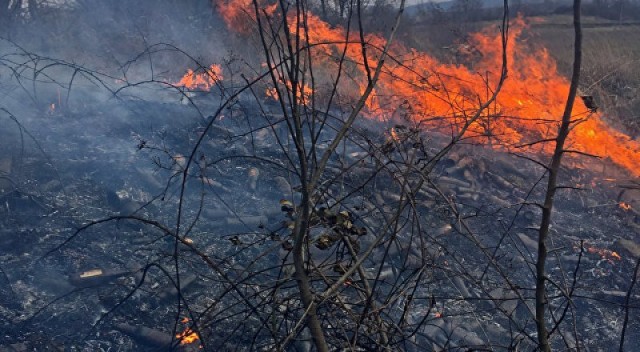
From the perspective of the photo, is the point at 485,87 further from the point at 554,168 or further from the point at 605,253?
the point at 554,168

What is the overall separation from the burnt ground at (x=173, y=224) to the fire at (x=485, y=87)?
921 millimetres

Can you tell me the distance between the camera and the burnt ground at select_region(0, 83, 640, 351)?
540cm

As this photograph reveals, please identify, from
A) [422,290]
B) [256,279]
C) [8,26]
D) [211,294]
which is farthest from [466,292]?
[8,26]

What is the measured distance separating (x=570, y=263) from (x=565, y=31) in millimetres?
18169

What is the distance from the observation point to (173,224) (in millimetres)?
7719

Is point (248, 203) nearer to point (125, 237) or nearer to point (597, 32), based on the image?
point (125, 237)

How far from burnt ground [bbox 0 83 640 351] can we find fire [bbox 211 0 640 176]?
921 mm

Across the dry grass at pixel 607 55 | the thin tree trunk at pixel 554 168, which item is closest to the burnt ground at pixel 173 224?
the thin tree trunk at pixel 554 168

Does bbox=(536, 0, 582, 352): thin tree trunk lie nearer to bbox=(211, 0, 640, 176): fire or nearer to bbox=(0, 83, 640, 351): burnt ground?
bbox=(0, 83, 640, 351): burnt ground

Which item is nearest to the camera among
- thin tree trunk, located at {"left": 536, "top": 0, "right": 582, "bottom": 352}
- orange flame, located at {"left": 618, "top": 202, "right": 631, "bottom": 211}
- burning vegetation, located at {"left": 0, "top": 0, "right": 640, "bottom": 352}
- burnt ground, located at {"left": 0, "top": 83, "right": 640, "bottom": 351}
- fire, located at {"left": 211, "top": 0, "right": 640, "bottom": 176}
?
thin tree trunk, located at {"left": 536, "top": 0, "right": 582, "bottom": 352}

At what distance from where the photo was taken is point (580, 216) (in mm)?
9734

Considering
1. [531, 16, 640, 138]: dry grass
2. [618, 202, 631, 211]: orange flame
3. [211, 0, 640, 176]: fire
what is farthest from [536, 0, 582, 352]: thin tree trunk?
[531, 16, 640, 138]: dry grass

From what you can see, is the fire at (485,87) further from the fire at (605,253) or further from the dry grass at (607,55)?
the fire at (605,253)

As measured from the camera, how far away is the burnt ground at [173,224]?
5.40 m
